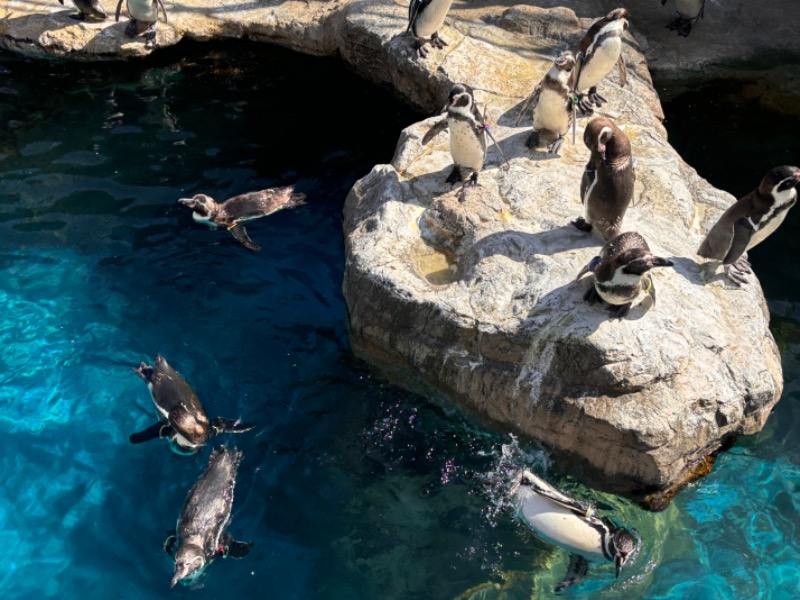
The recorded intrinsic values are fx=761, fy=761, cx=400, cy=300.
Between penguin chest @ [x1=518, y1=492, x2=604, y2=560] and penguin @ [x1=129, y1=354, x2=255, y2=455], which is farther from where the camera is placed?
penguin @ [x1=129, y1=354, x2=255, y2=455]

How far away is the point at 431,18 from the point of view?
7.85 meters

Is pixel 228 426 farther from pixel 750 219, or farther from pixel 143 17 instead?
pixel 143 17

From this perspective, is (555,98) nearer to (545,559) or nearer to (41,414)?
(545,559)

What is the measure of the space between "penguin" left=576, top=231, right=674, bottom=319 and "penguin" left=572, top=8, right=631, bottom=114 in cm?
243

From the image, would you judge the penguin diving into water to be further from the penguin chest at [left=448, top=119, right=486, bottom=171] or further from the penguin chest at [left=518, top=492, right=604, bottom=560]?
the penguin chest at [left=518, top=492, right=604, bottom=560]

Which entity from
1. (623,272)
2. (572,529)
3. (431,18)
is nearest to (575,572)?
(572,529)

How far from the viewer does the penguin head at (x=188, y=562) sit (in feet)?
14.7

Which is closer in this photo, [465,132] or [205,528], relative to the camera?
[205,528]

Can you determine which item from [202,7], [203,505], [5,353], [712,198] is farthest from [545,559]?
[202,7]

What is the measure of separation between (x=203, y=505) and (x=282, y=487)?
0.59 metres

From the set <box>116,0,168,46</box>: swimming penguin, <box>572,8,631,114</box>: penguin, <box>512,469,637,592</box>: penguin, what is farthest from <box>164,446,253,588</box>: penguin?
<box>116,0,168,46</box>: swimming penguin

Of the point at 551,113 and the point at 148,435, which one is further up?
the point at 551,113

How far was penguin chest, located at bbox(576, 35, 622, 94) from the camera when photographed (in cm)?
683

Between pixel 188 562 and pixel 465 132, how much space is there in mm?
3633
